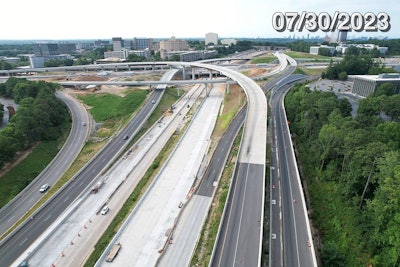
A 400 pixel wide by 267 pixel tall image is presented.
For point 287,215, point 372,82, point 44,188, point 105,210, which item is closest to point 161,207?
point 105,210

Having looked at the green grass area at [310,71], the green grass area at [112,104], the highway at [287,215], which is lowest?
the highway at [287,215]

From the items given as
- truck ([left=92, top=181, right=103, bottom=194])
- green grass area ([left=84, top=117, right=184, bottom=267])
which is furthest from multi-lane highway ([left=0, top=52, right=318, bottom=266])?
green grass area ([left=84, top=117, right=184, bottom=267])

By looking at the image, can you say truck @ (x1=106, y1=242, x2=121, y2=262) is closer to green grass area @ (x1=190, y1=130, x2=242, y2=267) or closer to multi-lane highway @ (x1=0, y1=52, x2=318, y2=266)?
green grass area @ (x1=190, y1=130, x2=242, y2=267)

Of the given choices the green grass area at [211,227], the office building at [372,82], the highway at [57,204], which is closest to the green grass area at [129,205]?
the highway at [57,204]

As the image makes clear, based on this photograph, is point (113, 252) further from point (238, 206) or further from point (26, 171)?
point (26, 171)

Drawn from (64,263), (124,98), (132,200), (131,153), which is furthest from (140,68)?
(64,263)

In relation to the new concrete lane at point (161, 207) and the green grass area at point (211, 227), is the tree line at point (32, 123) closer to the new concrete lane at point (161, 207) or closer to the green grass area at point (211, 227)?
the new concrete lane at point (161, 207)
